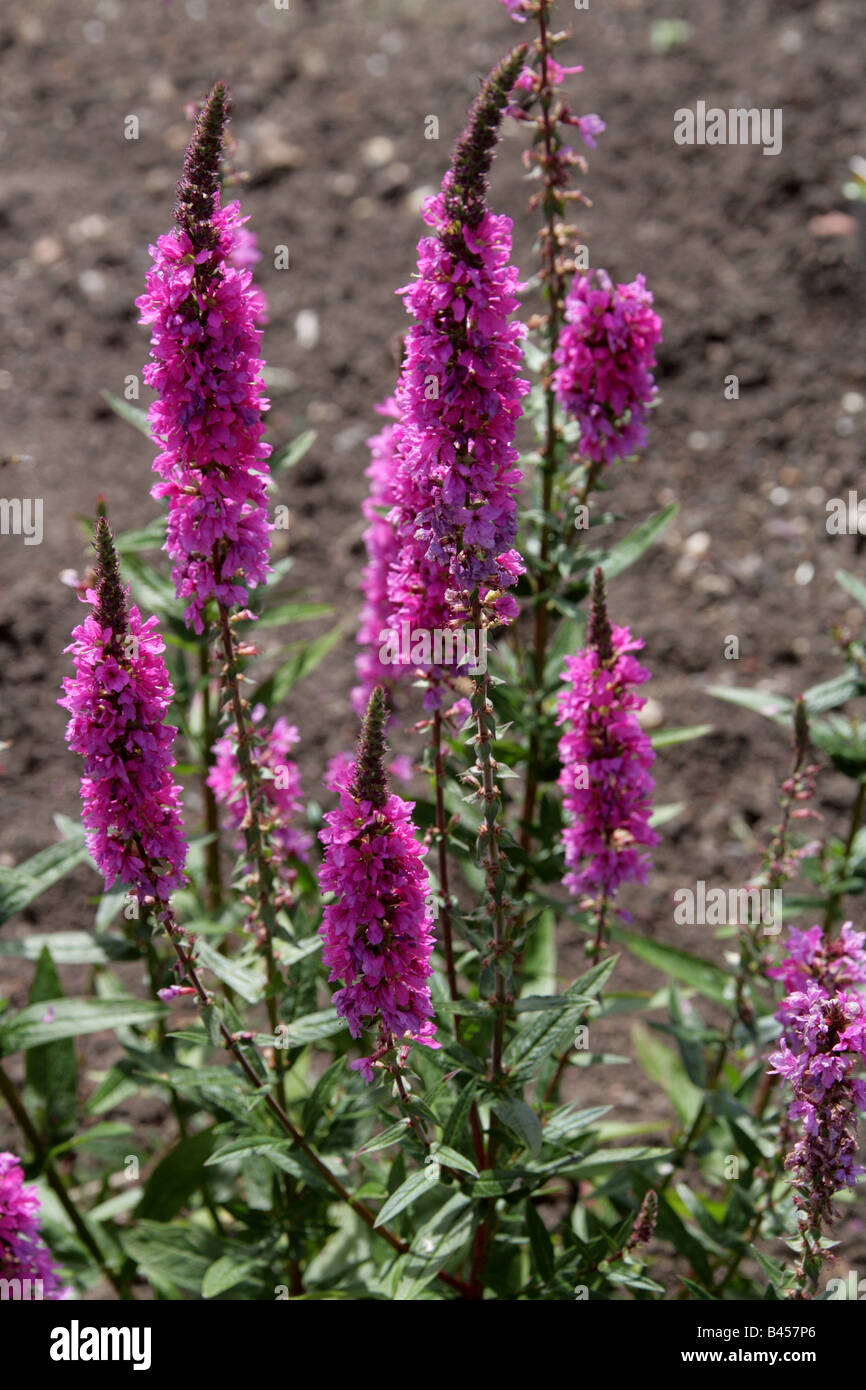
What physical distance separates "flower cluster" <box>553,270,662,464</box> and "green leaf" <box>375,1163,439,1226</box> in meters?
2.18

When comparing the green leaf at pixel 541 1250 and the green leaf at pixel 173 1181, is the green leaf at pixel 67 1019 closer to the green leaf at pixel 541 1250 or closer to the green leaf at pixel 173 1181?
the green leaf at pixel 173 1181

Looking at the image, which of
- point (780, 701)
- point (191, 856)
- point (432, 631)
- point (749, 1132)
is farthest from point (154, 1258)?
point (780, 701)

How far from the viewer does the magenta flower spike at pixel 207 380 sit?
10.7 feet

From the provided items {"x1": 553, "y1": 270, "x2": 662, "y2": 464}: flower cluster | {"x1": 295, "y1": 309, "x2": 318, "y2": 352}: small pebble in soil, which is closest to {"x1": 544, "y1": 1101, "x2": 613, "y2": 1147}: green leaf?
{"x1": 553, "y1": 270, "x2": 662, "y2": 464}: flower cluster

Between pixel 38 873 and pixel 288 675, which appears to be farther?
pixel 288 675

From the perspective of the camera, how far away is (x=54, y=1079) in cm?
Result: 487

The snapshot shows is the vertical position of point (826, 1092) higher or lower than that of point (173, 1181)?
higher

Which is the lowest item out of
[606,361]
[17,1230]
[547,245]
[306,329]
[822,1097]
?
[17,1230]

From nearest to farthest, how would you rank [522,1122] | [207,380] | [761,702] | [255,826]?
[207,380], [522,1122], [255,826], [761,702]

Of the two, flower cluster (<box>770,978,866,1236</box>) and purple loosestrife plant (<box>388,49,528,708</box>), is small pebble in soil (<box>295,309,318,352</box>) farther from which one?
flower cluster (<box>770,978,866,1236</box>)

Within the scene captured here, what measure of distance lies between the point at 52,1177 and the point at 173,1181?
1.27 ft

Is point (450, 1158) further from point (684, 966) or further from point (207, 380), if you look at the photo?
point (207, 380)

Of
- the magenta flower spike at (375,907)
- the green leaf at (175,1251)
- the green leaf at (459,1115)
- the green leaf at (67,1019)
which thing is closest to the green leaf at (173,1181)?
the green leaf at (175,1251)

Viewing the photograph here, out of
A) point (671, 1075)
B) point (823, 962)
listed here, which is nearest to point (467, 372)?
point (823, 962)
